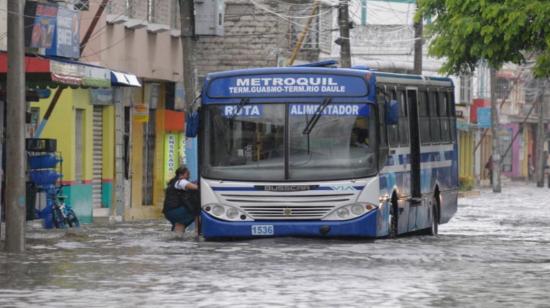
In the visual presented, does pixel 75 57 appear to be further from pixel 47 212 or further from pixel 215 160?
pixel 215 160

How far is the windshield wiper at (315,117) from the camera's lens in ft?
87.6

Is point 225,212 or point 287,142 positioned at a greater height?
point 287,142

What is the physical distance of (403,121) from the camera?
29469mm

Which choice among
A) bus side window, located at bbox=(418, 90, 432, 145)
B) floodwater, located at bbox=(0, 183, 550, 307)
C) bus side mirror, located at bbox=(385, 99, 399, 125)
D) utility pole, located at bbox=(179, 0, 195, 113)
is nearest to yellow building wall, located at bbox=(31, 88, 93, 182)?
utility pole, located at bbox=(179, 0, 195, 113)

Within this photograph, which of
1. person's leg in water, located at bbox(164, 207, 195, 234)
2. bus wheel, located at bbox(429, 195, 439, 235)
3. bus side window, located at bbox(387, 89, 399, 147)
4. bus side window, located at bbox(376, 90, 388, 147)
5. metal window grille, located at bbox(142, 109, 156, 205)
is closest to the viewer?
bus side window, located at bbox(376, 90, 388, 147)

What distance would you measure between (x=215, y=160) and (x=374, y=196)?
2.49 m

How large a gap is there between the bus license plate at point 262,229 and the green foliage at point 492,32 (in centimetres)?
1094

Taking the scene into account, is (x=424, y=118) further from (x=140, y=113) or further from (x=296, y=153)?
(x=140, y=113)

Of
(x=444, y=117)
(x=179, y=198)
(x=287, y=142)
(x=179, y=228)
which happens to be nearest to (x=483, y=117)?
(x=444, y=117)

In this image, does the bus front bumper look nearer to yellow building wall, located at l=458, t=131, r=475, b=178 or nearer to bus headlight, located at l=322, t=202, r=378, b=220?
bus headlight, located at l=322, t=202, r=378, b=220

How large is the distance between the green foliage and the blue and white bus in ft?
27.7

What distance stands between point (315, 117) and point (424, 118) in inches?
189

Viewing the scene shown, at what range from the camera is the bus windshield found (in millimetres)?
26516

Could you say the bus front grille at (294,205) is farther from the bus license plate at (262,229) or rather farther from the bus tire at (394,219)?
the bus tire at (394,219)
